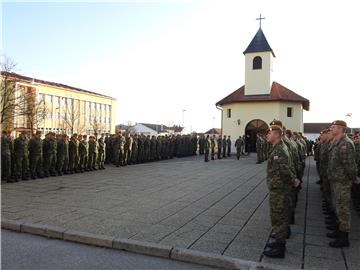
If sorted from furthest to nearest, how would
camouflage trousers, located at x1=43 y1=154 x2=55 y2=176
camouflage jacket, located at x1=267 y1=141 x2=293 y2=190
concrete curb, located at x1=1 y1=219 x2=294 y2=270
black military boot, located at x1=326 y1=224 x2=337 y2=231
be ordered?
camouflage trousers, located at x1=43 y1=154 x2=55 y2=176, black military boot, located at x1=326 y1=224 x2=337 y2=231, camouflage jacket, located at x1=267 y1=141 x2=293 y2=190, concrete curb, located at x1=1 y1=219 x2=294 y2=270

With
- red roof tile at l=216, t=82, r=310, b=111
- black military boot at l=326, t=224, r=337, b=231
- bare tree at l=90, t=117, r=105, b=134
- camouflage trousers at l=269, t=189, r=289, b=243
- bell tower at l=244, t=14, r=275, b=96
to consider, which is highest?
bell tower at l=244, t=14, r=275, b=96

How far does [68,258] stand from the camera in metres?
5.60

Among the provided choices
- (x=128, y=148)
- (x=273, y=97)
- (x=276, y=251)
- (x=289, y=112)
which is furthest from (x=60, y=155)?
(x=289, y=112)

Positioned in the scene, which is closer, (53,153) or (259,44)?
(53,153)

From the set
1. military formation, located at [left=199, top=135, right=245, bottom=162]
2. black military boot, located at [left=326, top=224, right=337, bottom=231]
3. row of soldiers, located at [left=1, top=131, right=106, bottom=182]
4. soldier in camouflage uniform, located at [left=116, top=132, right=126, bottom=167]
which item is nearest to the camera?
black military boot, located at [left=326, top=224, right=337, bottom=231]

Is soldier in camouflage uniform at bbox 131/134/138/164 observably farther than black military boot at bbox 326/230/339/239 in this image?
Yes

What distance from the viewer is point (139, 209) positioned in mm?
8633

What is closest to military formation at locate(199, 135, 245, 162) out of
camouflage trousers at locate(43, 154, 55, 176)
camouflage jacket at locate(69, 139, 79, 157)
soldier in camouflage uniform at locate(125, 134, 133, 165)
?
soldier in camouflage uniform at locate(125, 134, 133, 165)

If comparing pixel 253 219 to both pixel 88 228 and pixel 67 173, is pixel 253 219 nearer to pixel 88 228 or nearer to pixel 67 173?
pixel 88 228

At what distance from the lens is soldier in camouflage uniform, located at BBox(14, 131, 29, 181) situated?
13.1 meters

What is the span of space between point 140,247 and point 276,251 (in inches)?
82.0

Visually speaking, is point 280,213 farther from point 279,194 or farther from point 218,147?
point 218,147

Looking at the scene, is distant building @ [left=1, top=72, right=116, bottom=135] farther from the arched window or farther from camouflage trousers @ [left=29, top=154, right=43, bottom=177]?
camouflage trousers @ [left=29, top=154, right=43, bottom=177]

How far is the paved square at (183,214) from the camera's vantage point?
6.02 metres
